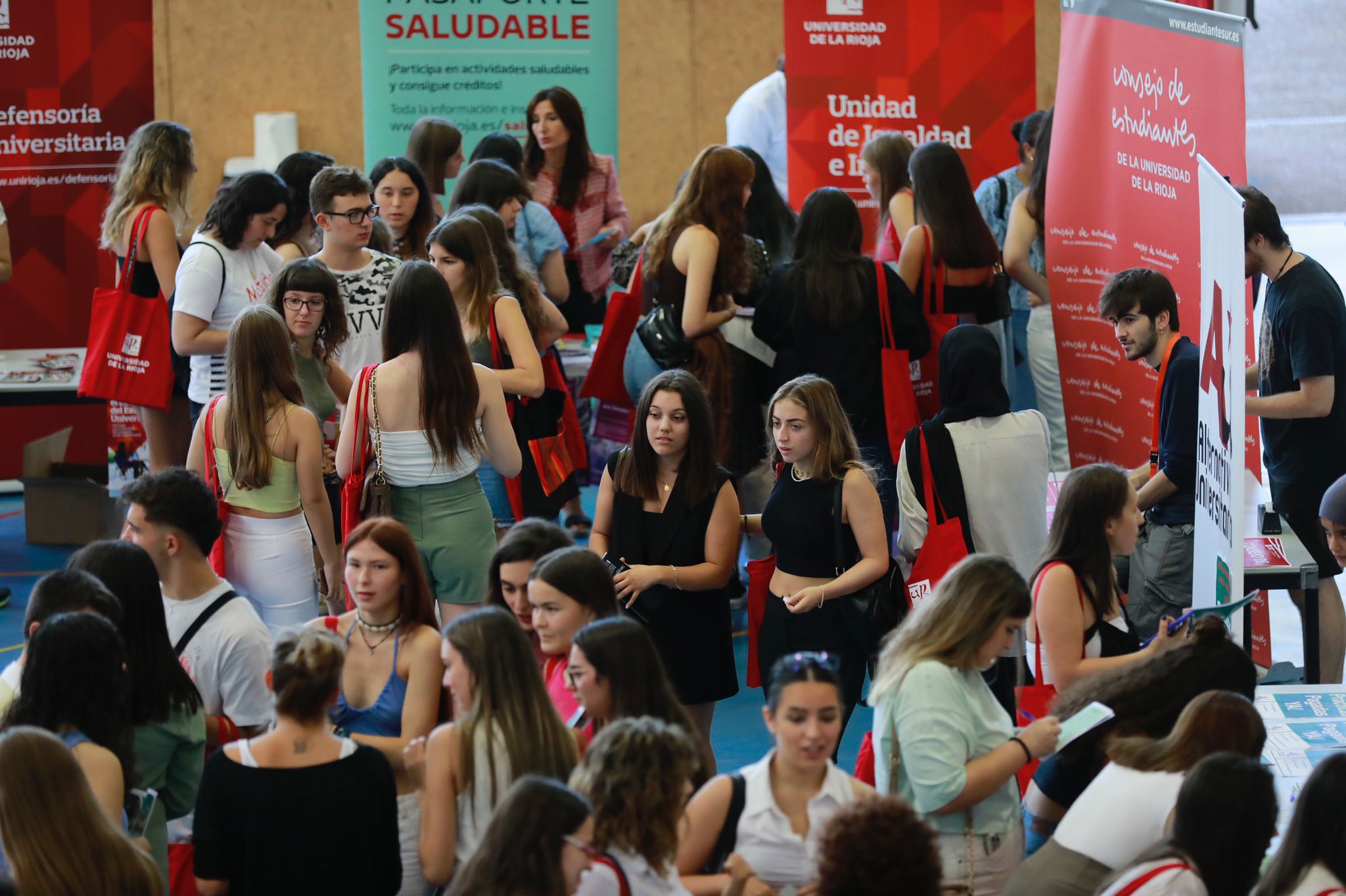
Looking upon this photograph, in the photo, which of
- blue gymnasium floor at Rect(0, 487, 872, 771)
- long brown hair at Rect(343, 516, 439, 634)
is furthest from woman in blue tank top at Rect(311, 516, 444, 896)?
blue gymnasium floor at Rect(0, 487, 872, 771)

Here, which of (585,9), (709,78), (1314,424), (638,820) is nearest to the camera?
(638,820)

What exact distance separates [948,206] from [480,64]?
2.93m

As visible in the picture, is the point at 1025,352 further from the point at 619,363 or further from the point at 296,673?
the point at 296,673

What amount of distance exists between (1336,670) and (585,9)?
4682 mm

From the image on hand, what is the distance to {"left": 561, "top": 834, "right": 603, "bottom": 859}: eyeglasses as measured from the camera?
2531 millimetres

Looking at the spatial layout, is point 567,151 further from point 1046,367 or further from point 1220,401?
point 1220,401

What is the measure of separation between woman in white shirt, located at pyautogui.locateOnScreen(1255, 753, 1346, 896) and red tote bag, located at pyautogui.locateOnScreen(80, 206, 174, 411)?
A: 4379 mm

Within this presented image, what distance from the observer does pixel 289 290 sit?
4789 millimetres

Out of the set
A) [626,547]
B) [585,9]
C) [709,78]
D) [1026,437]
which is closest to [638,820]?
[626,547]

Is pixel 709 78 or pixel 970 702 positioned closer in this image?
pixel 970 702

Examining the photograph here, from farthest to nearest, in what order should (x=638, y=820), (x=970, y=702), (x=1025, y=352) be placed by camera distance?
(x=1025, y=352) < (x=970, y=702) < (x=638, y=820)

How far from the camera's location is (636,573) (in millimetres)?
4336

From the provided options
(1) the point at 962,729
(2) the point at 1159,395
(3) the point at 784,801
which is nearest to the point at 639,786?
(3) the point at 784,801

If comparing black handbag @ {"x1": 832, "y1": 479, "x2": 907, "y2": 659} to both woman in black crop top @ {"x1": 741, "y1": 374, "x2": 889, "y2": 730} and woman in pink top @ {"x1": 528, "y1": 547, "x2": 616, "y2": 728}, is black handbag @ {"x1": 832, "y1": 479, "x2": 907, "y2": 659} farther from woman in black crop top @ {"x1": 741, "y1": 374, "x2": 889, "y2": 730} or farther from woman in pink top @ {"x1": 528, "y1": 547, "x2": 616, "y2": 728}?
woman in pink top @ {"x1": 528, "y1": 547, "x2": 616, "y2": 728}
